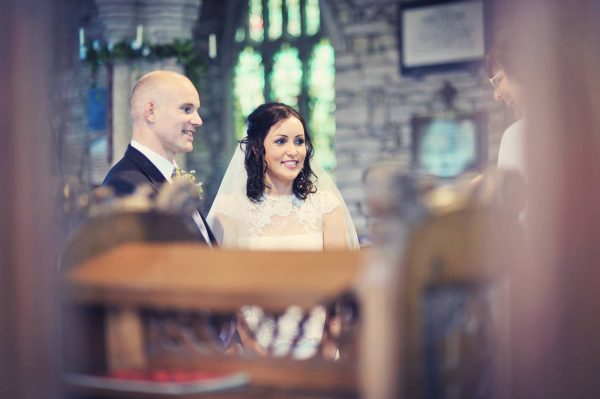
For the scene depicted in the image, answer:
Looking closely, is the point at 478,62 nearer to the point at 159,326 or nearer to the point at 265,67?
the point at 265,67

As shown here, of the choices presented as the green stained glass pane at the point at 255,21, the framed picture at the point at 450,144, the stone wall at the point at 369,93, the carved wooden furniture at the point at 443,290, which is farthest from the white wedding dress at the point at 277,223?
the green stained glass pane at the point at 255,21

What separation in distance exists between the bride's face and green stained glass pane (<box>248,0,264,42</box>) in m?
6.58

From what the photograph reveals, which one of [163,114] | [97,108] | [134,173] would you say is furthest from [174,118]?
[97,108]

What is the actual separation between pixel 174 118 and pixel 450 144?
5.37 meters

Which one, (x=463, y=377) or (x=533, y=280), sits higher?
(x=533, y=280)

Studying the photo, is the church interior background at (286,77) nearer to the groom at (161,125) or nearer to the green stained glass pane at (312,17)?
the green stained glass pane at (312,17)

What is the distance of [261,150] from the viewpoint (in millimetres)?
3584

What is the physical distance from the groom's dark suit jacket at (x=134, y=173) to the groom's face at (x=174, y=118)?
0.12 m

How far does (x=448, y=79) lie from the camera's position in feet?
28.0

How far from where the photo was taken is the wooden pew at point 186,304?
57.9 inches

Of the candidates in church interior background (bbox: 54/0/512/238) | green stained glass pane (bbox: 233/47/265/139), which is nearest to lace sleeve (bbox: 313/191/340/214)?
church interior background (bbox: 54/0/512/238)

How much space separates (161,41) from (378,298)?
321 inches

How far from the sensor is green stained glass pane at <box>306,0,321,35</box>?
9609mm

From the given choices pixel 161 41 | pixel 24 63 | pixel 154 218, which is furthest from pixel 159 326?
pixel 161 41
